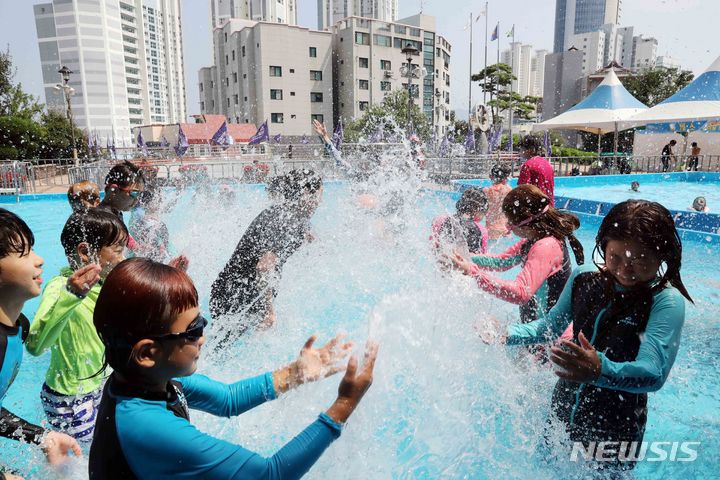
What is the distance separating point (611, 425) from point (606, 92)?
21.4m

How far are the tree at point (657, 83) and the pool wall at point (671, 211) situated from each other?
32.1 meters

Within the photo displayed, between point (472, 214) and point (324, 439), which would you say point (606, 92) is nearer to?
point (472, 214)

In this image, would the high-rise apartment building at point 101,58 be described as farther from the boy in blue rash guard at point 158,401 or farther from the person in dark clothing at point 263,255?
the boy in blue rash guard at point 158,401

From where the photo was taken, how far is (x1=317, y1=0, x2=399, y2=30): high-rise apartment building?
130 meters

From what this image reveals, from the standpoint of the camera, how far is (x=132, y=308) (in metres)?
1.38

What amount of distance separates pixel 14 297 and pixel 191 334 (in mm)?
1069

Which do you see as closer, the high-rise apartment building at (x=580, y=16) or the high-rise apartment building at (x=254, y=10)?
the high-rise apartment building at (x=580, y=16)

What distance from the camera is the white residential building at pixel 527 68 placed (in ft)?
429

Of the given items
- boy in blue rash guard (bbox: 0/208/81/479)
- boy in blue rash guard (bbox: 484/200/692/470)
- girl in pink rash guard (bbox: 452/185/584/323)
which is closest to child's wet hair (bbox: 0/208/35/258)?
boy in blue rash guard (bbox: 0/208/81/479)

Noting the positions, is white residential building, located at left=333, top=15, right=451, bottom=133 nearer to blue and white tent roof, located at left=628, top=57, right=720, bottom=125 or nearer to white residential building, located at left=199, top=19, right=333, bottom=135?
white residential building, located at left=199, top=19, right=333, bottom=135

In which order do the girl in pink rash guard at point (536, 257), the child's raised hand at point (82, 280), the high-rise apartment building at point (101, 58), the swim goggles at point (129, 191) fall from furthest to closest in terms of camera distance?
the high-rise apartment building at point (101, 58) < the swim goggles at point (129, 191) < the girl in pink rash guard at point (536, 257) < the child's raised hand at point (82, 280)

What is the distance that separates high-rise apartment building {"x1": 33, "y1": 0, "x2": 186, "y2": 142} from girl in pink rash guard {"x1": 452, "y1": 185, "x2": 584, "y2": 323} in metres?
112

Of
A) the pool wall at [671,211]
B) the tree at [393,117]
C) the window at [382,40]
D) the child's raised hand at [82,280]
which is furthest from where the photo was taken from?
the window at [382,40]

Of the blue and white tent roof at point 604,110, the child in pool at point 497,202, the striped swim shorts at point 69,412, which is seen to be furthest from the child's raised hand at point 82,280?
the blue and white tent roof at point 604,110
